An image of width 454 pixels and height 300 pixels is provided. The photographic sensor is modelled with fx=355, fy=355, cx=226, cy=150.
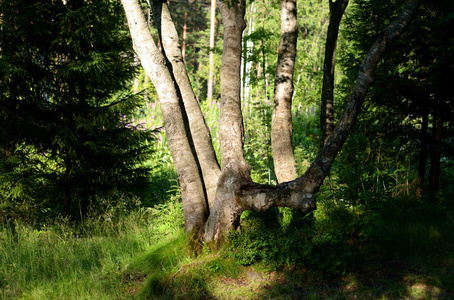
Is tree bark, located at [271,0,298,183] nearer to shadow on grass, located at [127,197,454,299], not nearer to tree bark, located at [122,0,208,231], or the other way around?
shadow on grass, located at [127,197,454,299]

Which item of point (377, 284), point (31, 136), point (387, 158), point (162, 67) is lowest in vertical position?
point (377, 284)

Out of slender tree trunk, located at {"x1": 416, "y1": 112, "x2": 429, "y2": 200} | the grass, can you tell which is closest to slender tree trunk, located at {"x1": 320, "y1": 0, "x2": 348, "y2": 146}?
slender tree trunk, located at {"x1": 416, "y1": 112, "x2": 429, "y2": 200}

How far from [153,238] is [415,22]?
5111 millimetres

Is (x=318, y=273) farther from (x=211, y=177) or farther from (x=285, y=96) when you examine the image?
(x=285, y=96)

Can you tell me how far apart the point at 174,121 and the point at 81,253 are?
7.39ft

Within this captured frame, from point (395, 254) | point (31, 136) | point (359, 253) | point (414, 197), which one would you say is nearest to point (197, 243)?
point (359, 253)

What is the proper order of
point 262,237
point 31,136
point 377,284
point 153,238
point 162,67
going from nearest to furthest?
point 377,284, point 262,237, point 162,67, point 153,238, point 31,136

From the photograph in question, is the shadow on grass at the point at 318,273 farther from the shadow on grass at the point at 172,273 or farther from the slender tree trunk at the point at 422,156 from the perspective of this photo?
the slender tree trunk at the point at 422,156

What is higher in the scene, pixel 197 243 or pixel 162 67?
pixel 162 67

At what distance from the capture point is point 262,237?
4.50 m

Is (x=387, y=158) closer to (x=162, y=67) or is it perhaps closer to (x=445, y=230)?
(x=445, y=230)

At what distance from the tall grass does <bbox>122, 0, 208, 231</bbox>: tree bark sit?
2.01 feet

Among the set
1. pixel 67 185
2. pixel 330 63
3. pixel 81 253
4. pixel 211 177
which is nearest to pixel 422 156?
pixel 330 63

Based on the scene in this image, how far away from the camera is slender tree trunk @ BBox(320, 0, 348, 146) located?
5.66 meters
